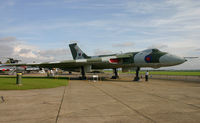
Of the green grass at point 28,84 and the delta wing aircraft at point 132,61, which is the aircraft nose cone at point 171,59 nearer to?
the delta wing aircraft at point 132,61

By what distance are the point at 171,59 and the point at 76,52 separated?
51.6 feet

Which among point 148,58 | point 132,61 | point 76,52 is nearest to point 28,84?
point 132,61

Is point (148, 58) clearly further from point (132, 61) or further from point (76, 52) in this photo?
point (76, 52)

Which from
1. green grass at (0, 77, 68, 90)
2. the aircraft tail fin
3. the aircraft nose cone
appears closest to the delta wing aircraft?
the aircraft nose cone

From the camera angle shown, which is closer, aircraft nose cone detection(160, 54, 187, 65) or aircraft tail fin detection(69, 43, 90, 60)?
aircraft nose cone detection(160, 54, 187, 65)

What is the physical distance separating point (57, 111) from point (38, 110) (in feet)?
2.15

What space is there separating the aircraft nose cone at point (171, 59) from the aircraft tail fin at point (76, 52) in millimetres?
13244

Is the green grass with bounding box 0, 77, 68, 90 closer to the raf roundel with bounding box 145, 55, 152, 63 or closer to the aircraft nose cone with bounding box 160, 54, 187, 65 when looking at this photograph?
the raf roundel with bounding box 145, 55, 152, 63

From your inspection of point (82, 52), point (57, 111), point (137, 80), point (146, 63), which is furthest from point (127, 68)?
point (57, 111)

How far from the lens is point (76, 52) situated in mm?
28828

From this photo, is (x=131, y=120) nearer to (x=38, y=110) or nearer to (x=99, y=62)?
(x=38, y=110)

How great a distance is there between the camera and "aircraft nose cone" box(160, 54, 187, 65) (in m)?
17.8

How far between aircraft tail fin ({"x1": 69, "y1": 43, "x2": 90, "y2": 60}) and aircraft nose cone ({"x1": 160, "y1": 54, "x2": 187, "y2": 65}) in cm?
1324

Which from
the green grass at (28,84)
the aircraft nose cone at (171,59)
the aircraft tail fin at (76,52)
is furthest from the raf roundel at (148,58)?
the aircraft tail fin at (76,52)
